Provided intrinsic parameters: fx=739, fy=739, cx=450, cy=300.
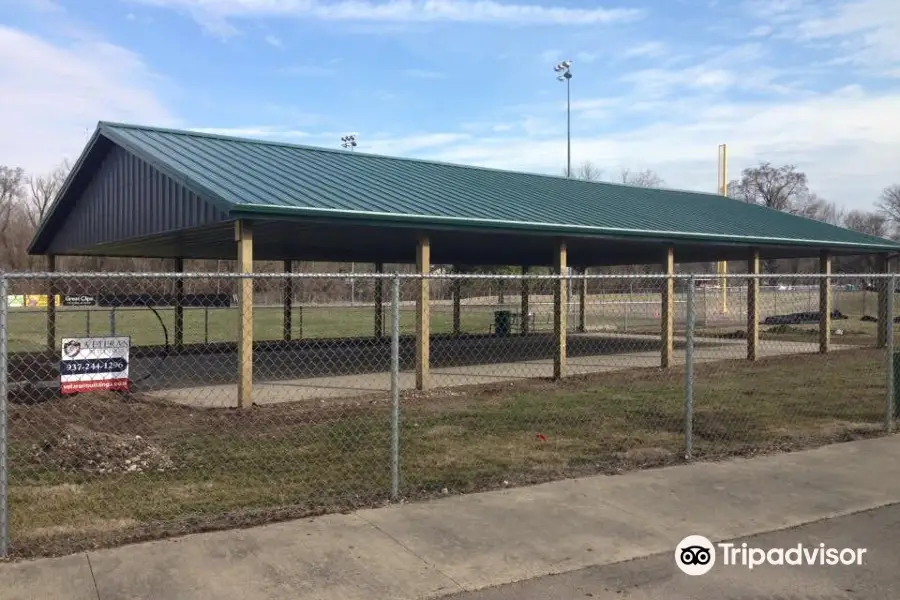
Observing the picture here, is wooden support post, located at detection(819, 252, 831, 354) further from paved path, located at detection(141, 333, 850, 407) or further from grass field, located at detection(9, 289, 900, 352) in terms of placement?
grass field, located at detection(9, 289, 900, 352)

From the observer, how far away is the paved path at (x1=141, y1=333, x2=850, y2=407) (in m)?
12.8

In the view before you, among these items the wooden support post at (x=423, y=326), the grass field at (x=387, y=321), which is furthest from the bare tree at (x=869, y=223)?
the wooden support post at (x=423, y=326)

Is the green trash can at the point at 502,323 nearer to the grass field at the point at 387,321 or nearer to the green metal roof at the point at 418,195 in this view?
the grass field at the point at 387,321

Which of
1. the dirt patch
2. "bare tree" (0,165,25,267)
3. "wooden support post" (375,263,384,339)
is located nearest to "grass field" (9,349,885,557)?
the dirt patch

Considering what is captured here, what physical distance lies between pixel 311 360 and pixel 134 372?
161 inches

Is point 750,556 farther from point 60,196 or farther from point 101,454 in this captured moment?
point 60,196

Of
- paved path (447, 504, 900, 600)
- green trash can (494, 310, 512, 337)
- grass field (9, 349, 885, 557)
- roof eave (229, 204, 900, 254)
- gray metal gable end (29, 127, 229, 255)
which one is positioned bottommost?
paved path (447, 504, 900, 600)

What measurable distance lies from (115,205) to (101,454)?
9.71m

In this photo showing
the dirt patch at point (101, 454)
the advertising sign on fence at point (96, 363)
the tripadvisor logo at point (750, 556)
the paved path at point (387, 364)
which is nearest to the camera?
the tripadvisor logo at point (750, 556)

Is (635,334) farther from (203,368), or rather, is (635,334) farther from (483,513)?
(483,513)

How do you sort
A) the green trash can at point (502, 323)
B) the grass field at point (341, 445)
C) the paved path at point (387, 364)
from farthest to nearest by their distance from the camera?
the green trash can at point (502, 323) → the paved path at point (387, 364) → the grass field at point (341, 445)

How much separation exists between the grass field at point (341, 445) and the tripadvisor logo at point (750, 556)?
1901 mm

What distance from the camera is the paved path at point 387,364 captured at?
12.8 meters

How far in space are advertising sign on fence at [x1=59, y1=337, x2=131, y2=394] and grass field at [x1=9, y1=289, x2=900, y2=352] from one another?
11.4 m
